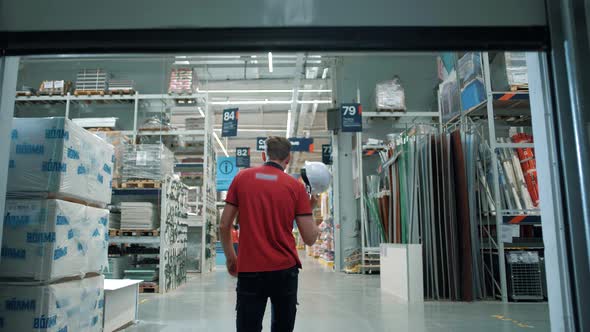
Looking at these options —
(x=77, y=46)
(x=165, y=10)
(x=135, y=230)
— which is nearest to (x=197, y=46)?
(x=165, y=10)

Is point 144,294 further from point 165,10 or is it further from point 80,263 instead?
point 165,10

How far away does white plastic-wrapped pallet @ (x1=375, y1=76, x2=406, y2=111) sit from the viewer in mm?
11383

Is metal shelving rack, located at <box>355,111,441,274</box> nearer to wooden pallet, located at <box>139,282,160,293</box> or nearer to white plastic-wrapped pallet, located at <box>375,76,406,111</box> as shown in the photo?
white plastic-wrapped pallet, located at <box>375,76,406,111</box>

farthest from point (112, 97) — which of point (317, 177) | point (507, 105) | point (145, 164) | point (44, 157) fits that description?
point (317, 177)

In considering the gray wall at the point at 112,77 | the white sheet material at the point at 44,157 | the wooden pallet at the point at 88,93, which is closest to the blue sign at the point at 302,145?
the gray wall at the point at 112,77

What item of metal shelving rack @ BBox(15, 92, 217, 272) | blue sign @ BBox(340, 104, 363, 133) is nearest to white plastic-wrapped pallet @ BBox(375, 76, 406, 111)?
blue sign @ BBox(340, 104, 363, 133)

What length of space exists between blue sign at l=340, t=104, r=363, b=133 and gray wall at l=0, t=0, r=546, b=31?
859 cm

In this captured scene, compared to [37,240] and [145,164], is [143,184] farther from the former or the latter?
[37,240]

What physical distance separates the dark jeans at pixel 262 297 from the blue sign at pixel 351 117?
8763 millimetres

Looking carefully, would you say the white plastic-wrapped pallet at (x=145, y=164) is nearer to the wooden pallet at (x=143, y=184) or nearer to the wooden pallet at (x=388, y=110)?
the wooden pallet at (x=143, y=184)

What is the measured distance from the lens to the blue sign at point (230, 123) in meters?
13.0

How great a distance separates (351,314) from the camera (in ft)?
18.1

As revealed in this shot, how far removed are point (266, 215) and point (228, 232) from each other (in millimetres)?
276

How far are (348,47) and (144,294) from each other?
6.36 m
